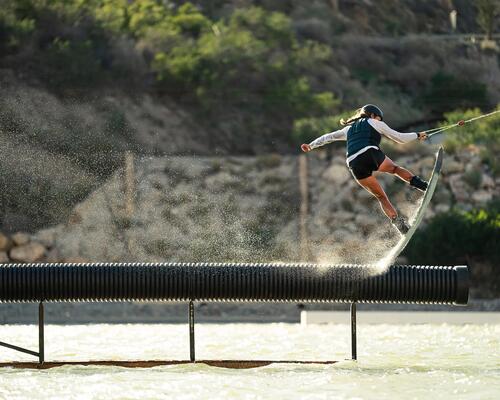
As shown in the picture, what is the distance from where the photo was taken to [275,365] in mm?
12766

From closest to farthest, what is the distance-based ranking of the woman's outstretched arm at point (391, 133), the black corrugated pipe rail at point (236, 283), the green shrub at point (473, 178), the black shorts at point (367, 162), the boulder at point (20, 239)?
1. the black corrugated pipe rail at point (236, 283)
2. the woman's outstretched arm at point (391, 133)
3. the black shorts at point (367, 162)
4. the boulder at point (20, 239)
5. the green shrub at point (473, 178)

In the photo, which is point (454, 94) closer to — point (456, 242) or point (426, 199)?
point (456, 242)

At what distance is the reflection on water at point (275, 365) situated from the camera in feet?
35.6

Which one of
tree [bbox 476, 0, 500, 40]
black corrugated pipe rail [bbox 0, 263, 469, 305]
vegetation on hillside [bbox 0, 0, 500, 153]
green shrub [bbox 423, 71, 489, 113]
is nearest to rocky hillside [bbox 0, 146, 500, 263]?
vegetation on hillside [bbox 0, 0, 500, 153]

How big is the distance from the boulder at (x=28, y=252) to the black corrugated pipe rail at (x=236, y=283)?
16195 millimetres

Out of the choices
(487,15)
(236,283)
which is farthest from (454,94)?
(236,283)

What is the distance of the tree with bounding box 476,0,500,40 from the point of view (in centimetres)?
4875

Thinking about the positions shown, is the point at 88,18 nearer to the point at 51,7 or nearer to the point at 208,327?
the point at 51,7

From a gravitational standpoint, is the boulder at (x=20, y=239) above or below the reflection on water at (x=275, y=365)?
above

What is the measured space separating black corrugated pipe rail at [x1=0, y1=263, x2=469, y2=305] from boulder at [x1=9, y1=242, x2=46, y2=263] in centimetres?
1620

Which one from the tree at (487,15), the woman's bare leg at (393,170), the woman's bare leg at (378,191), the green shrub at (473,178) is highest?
the tree at (487,15)

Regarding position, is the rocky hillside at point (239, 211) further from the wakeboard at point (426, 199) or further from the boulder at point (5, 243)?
the wakeboard at point (426, 199)

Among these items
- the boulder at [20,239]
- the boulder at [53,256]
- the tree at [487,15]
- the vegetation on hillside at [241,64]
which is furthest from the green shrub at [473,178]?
the tree at [487,15]

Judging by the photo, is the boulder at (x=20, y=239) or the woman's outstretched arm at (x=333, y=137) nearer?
the woman's outstretched arm at (x=333, y=137)
